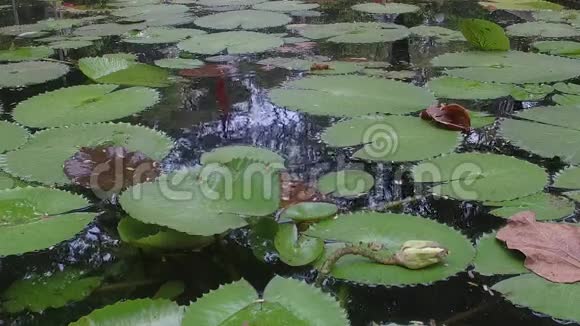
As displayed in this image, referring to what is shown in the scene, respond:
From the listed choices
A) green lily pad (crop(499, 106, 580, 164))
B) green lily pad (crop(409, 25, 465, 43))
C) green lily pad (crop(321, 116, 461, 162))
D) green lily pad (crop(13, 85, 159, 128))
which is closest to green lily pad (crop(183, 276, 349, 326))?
green lily pad (crop(321, 116, 461, 162))

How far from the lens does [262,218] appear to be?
1.12m

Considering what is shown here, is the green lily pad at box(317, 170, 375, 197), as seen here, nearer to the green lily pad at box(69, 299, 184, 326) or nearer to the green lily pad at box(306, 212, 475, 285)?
the green lily pad at box(306, 212, 475, 285)

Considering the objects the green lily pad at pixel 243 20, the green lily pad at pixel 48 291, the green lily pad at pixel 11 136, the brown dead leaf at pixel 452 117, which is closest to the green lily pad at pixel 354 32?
the green lily pad at pixel 243 20

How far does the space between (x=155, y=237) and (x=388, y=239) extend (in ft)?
1.38

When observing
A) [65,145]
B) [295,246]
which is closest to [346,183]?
[295,246]

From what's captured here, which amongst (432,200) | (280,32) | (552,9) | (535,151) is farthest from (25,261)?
(552,9)

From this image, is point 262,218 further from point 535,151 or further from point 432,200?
point 535,151

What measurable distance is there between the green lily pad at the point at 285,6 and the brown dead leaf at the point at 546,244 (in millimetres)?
2624

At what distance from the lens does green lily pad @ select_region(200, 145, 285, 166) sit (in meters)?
1.44

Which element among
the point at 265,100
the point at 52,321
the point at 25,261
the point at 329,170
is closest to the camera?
the point at 52,321

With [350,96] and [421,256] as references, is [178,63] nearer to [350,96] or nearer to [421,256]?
[350,96]

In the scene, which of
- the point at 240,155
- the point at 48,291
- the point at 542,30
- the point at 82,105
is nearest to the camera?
the point at 48,291

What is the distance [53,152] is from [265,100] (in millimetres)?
710

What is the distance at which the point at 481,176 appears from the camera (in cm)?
135
